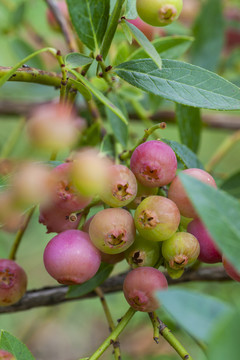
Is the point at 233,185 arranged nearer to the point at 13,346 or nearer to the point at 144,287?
the point at 144,287

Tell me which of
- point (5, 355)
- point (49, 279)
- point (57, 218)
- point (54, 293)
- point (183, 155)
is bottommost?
point (49, 279)

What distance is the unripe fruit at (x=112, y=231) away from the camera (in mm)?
569

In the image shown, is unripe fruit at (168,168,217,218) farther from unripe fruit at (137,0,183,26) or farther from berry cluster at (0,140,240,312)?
unripe fruit at (137,0,183,26)

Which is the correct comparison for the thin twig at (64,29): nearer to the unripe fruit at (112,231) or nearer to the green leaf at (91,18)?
the green leaf at (91,18)

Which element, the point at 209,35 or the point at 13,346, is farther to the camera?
the point at 209,35

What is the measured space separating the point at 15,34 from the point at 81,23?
71 cm

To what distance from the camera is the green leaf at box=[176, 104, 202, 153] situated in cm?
91

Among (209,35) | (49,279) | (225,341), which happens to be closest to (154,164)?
(225,341)

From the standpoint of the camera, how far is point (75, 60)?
0.63 metres

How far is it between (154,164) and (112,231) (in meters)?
0.10

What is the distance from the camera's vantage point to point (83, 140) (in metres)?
0.93

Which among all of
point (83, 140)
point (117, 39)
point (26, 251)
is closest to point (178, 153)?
point (83, 140)

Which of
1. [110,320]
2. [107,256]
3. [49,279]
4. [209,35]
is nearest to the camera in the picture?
[107,256]

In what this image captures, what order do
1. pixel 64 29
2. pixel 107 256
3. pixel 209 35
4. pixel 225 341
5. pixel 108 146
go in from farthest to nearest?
pixel 209 35 → pixel 64 29 → pixel 108 146 → pixel 107 256 → pixel 225 341
